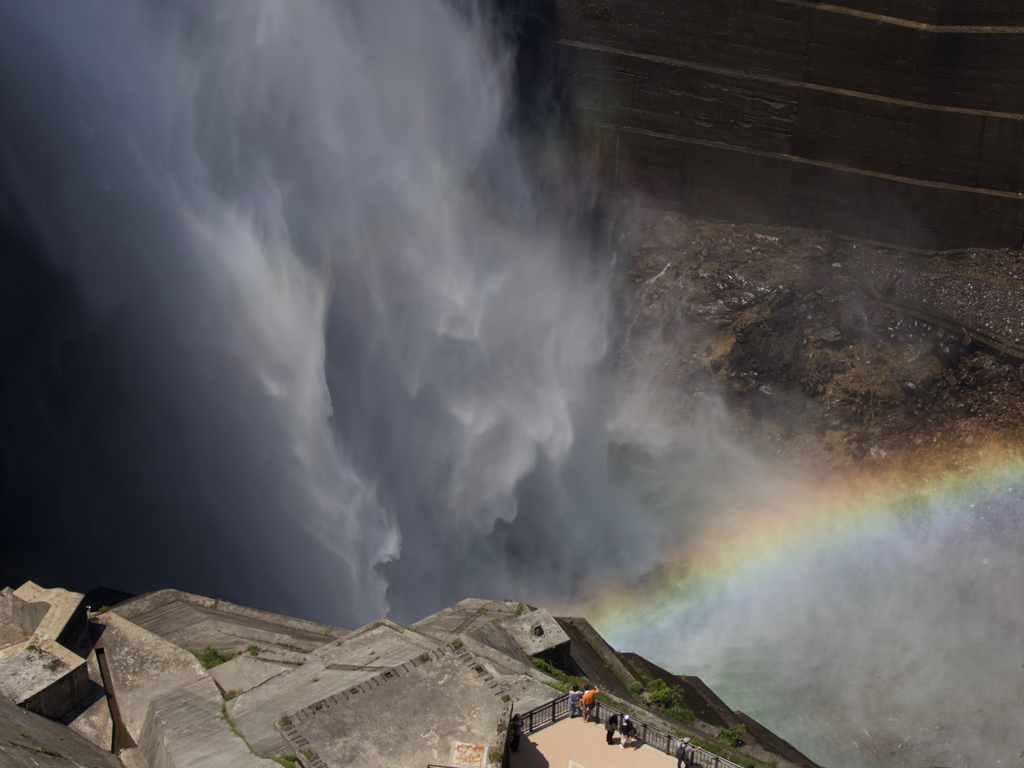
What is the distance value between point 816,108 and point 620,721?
74.7ft

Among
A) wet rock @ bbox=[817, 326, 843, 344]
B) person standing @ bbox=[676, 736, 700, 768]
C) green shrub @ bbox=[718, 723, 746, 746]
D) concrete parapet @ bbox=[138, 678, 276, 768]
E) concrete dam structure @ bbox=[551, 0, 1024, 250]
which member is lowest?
concrete parapet @ bbox=[138, 678, 276, 768]

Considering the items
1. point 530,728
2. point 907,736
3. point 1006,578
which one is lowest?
point 530,728

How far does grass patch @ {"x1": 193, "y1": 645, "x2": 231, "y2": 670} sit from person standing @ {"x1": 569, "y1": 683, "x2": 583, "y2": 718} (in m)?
7.07

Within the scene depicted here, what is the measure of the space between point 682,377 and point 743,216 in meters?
6.37

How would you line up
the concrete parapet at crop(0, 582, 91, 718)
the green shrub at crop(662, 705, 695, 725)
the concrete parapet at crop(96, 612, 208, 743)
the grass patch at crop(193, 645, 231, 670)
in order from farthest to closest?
the green shrub at crop(662, 705, 695, 725), the grass patch at crop(193, 645, 231, 670), the concrete parapet at crop(96, 612, 208, 743), the concrete parapet at crop(0, 582, 91, 718)

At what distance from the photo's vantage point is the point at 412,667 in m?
11.8

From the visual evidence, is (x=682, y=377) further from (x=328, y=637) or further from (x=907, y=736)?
(x=328, y=637)

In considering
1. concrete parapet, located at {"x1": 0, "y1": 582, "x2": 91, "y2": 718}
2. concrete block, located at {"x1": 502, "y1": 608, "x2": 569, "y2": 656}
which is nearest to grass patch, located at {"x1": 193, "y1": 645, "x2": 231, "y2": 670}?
concrete parapet, located at {"x1": 0, "y1": 582, "x2": 91, "y2": 718}

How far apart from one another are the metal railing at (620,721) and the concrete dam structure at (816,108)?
21.7m

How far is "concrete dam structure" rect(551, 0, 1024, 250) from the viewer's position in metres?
26.2

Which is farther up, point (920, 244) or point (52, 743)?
point (920, 244)

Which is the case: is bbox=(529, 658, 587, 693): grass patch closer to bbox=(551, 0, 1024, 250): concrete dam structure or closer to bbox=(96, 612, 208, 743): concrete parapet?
bbox=(96, 612, 208, 743): concrete parapet

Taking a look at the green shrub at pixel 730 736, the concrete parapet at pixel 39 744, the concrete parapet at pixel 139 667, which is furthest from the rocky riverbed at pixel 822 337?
the concrete parapet at pixel 39 744

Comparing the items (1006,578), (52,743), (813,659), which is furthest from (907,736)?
(52,743)
